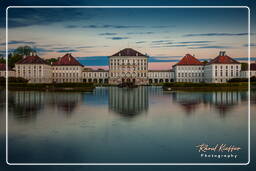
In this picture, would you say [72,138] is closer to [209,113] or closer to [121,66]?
[209,113]

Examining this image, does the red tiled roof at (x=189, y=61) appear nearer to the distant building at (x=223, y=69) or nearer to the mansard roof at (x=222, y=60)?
the mansard roof at (x=222, y=60)

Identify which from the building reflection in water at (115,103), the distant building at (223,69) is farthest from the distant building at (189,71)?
the building reflection in water at (115,103)

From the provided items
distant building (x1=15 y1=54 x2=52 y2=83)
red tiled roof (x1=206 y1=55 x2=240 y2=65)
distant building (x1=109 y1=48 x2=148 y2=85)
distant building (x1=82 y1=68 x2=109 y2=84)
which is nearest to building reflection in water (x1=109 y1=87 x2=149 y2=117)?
distant building (x1=15 y1=54 x2=52 y2=83)

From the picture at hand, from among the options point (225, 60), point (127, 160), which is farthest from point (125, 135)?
point (225, 60)

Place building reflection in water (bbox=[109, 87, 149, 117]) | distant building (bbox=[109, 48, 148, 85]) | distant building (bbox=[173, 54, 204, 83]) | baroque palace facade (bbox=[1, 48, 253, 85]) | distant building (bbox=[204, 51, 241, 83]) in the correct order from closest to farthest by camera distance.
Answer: building reflection in water (bbox=[109, 87, 149, 117]) < baroque palace facade (bbox=[1, 48, 253, 85]) < distant building (bbox=[204, 51, 241, 83]) < distant building (bbox=[173, 54, 204, 83]) < distant building (bbox=[109, 48, 148, 85])

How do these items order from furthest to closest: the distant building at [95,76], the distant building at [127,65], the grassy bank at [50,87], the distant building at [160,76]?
1. the distant building at [160,76]
2. the distant building at [127,65]
3. the distant building at [95,76]
4. the grassy bank at [50,87]

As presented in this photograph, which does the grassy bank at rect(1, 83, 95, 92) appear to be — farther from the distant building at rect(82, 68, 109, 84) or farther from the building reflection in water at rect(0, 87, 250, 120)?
the distant building at rect(82, 68, 109, 84)
